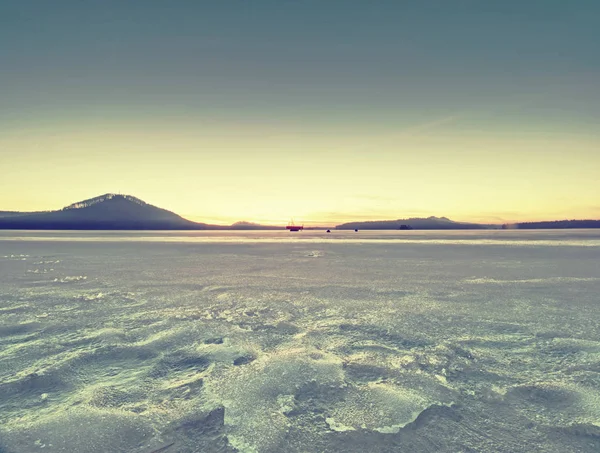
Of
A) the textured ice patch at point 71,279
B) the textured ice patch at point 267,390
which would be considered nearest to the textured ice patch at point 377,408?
the textured ice patch at point 267,390

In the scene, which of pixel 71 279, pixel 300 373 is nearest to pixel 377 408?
pixel 300 373

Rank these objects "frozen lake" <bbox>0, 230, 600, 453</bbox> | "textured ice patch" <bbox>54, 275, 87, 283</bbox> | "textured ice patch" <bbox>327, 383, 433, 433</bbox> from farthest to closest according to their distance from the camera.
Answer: "textured ice patch" <bbox>54, 275, 87, 283</bbox>
"textured ice patch" <bbox>327, 383, 433, 433</bbox>
"frozen lake" <bbox>0, 230, 600, 453</bbox>

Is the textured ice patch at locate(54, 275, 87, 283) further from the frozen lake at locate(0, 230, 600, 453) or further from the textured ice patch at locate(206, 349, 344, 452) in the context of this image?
the textured ice patch at locate(206, 349, 344, 452)

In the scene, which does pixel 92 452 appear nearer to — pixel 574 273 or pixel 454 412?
pixel 454 412

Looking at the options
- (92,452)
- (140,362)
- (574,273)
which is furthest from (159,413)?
(574,273)


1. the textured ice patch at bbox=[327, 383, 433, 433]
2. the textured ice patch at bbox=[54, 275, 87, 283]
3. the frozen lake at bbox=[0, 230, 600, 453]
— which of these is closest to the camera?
the frozen lake at bbox=[0, 230, 600, 453]

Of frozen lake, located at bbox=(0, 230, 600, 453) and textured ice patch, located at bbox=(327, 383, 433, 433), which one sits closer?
Result: frozen lake, located at bbox=(0, 230, 600, 453)

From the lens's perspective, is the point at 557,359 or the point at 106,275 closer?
the point at 557,359

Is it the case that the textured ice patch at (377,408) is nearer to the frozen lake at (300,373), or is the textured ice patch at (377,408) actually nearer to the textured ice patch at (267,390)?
the frozen lake at (300,373)

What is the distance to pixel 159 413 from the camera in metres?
3.70

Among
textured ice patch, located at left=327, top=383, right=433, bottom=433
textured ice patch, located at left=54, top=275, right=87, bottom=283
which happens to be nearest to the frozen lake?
textured ice patch, located at left=327, top=383, right=433, bottom=433

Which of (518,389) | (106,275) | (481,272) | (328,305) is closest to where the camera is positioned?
(518,389)

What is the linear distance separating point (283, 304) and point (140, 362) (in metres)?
4.07

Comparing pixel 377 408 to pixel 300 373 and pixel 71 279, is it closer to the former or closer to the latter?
pixel 300 373
